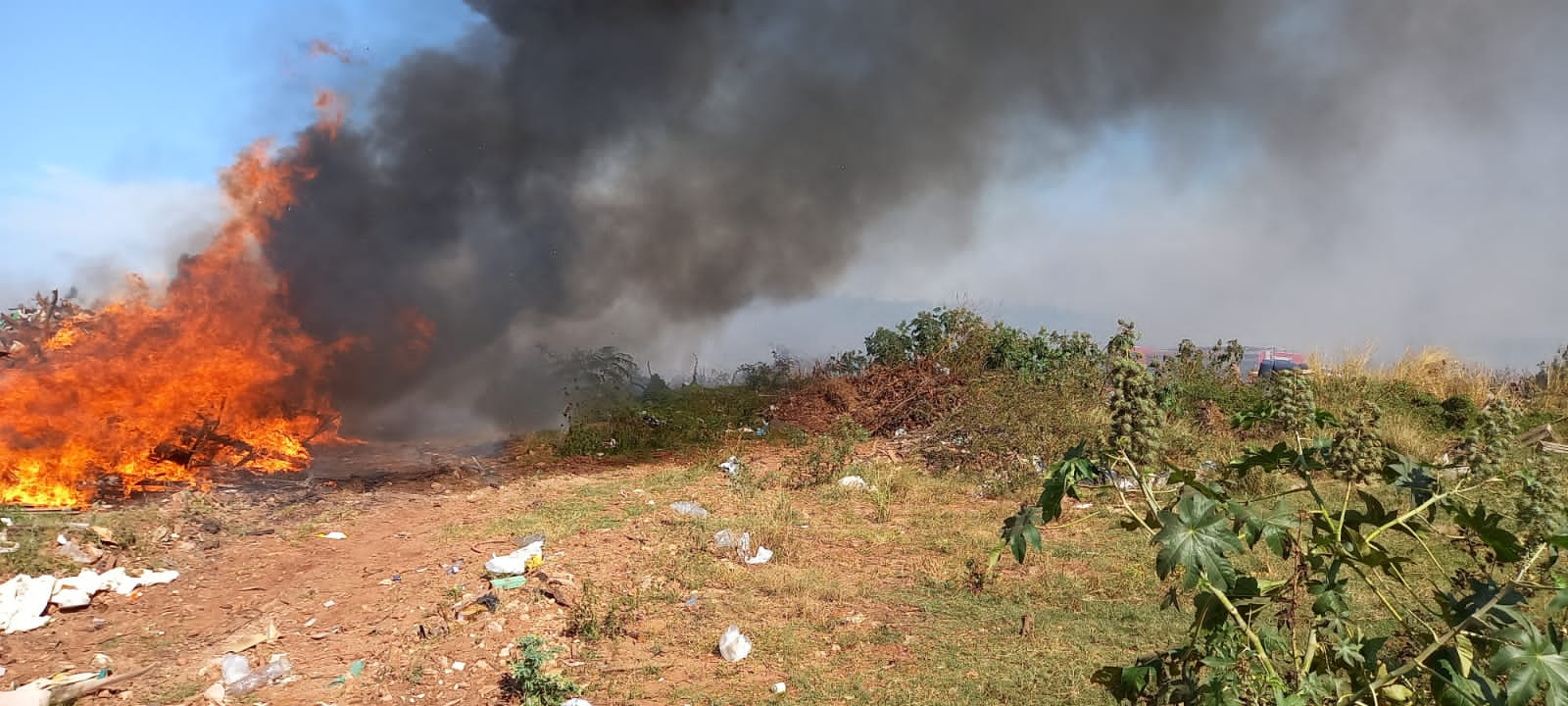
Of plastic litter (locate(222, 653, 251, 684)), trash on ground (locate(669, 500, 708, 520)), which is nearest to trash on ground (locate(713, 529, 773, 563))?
trash on ground (locate(669, 500, 708, 520))

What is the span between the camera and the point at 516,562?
17.5 feet

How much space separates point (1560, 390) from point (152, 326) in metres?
17.3

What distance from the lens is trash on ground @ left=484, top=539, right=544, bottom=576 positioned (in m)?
5.25

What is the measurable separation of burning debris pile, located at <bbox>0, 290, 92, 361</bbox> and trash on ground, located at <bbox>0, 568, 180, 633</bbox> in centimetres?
431

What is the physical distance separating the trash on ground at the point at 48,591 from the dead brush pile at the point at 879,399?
720 cm

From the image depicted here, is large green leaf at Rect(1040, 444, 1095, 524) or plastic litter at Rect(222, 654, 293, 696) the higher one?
large green leaf at Rect(1040, 444, 1095, 524)

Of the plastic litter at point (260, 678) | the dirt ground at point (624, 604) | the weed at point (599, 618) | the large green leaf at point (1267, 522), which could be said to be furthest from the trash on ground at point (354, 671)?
the large green leaf at point (1267, 522)

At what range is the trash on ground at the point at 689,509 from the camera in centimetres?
686

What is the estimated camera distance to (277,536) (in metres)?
6.45

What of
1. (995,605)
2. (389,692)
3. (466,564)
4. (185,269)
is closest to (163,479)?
(185,269)

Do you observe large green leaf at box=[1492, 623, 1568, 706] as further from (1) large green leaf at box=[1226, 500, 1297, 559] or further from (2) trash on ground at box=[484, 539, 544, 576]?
(2) trash on ground at box=[484, 539, 544, 576]

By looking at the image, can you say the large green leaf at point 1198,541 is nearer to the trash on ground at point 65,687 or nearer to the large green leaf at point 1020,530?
the large green leaf at point 1020,530

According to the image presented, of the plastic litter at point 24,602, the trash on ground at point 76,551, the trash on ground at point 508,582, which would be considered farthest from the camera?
the trash on ground at point 76,551

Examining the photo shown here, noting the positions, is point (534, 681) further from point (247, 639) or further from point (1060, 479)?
point (1060, 479)
